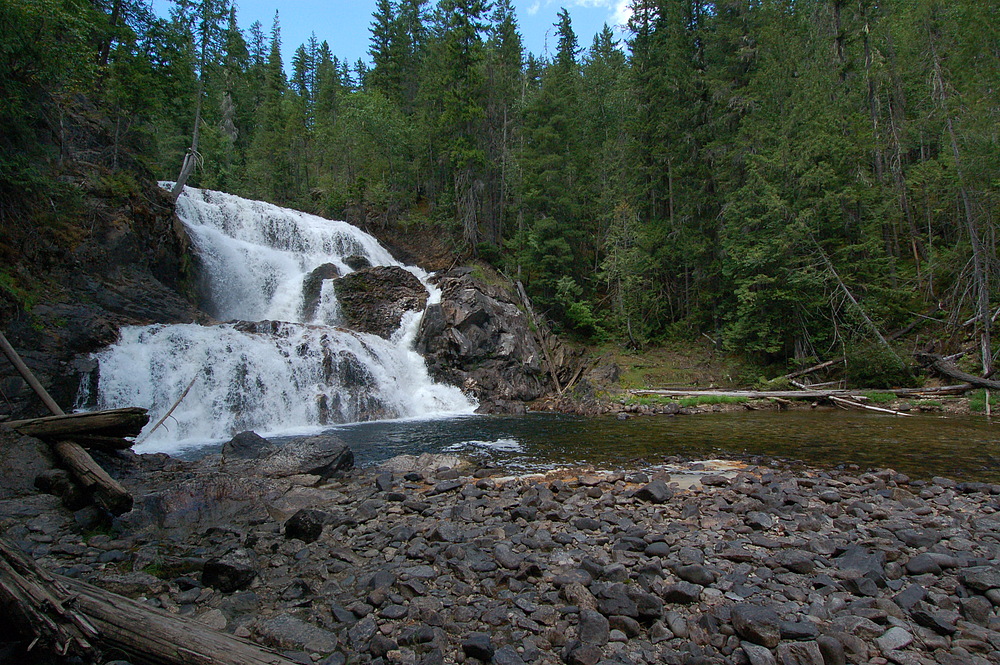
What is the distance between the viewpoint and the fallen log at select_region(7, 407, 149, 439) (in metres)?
7.09

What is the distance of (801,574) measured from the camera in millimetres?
4375

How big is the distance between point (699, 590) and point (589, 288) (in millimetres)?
28034

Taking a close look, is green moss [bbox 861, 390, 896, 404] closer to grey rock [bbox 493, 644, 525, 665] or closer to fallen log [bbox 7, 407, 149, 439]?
grey rock [bbox 493, 644, 525, 665]

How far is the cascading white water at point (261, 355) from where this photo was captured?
13406 millimetres

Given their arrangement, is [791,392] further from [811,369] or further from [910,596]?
[910,596]

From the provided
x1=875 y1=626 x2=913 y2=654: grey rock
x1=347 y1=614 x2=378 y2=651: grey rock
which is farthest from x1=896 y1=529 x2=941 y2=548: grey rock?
x1=347 y1=614 x2=378 y2=651: grey rock

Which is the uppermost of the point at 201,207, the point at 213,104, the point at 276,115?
the point at 276,115

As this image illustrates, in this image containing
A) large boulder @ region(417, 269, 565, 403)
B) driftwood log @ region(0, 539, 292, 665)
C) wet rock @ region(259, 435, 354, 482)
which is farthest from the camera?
large boulder @ region(417, 269, 565, 403)

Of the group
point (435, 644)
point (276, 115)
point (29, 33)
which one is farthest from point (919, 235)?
point (276, 115)

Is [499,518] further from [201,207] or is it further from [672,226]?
[201,207]

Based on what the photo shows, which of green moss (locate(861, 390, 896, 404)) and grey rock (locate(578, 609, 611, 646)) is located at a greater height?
grey rock (locate(578, 609, 611, 646))

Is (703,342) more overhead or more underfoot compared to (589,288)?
more underfoot

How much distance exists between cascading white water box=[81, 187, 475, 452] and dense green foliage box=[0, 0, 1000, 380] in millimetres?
4571

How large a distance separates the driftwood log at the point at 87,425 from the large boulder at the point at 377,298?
48.9ft
